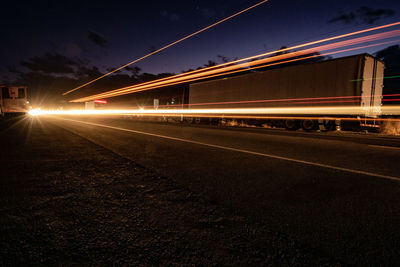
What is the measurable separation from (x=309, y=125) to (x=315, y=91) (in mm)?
2432

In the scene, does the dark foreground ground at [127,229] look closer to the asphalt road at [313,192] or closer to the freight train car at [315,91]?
the asphalt road at [313,192]

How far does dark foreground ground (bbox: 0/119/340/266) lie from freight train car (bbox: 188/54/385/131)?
1295cm

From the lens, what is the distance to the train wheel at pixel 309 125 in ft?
47.3

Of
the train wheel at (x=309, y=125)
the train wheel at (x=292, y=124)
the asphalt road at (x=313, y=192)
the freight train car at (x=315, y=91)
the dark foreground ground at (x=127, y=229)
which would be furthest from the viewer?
Result: the train wheel at (x=292, y=124)

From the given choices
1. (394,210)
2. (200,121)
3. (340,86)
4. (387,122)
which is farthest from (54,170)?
(200,121)

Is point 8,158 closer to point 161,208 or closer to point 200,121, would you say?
point 161,208

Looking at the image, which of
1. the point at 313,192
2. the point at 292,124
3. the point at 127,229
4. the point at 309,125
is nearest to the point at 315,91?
the point at 309,125

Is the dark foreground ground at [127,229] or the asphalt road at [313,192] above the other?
the asphalt road at [313,192]

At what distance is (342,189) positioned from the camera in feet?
10.1

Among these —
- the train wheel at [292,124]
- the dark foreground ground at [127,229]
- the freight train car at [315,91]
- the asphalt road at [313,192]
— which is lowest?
the dark foreground ground at [127,229]

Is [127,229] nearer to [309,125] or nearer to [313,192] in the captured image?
[313,192]

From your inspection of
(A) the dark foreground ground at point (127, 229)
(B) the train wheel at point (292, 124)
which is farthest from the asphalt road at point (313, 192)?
(B) the train wheel at point (292, 124)

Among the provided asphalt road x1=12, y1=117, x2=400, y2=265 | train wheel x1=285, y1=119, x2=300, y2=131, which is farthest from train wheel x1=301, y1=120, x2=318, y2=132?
asphalt road x1=12, y1=117, x2=400, y2=265

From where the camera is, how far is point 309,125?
1466 cm
